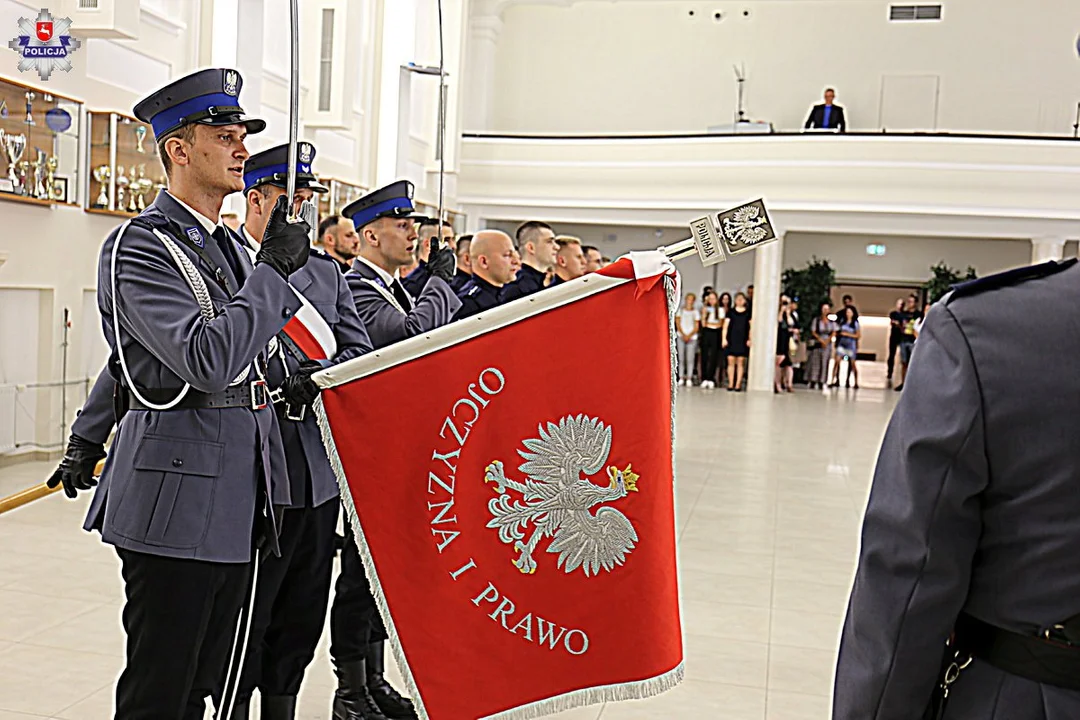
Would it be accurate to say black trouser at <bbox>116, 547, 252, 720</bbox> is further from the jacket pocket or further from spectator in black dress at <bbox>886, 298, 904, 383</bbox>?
spectator in black dress at <bbox>886, 298, 904, 383</bbox>

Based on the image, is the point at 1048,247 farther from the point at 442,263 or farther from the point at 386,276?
the point at 386,276

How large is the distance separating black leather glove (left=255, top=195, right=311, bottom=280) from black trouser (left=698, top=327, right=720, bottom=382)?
1589 cm

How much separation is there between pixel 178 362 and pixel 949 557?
151cm

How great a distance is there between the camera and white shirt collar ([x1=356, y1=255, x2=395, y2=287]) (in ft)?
12.3

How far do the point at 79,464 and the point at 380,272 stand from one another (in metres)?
1.31

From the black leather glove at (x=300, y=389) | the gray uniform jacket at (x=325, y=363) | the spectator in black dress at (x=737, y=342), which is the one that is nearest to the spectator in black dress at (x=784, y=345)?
the spectator in black dress at (x=737, y=342)

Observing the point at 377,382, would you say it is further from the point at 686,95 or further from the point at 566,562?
the point at 686,95

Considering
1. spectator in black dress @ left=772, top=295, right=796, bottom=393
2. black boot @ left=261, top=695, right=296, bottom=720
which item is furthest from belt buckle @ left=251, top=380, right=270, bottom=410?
spectator in black dress @ left=772, top=295, right=796, bottom=393

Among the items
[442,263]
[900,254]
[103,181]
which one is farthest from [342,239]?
[900,254]

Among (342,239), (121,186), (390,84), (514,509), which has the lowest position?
(514,509)

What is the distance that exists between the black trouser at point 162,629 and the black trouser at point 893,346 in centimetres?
1727

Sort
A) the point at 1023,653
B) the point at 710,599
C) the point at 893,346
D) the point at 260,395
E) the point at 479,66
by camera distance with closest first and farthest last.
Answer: the point at 1023,653 → the point at 260,395 → the point at 710,599 → the point at 893,346 → the point at 479,66

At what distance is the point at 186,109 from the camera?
2.42m

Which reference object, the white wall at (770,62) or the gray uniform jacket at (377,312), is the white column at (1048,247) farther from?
the gray uniform jacket at (377,312)
